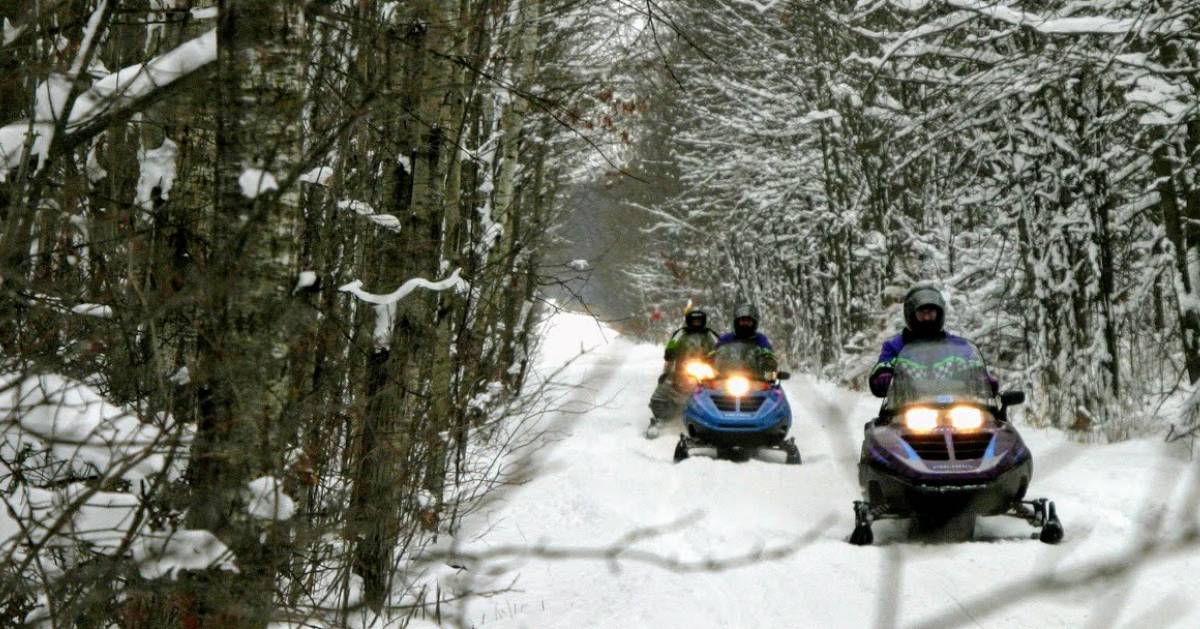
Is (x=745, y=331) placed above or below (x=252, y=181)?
below

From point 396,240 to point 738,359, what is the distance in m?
7.52

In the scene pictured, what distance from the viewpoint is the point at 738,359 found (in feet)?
43.3

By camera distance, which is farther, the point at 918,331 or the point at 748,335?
the point at 748,335

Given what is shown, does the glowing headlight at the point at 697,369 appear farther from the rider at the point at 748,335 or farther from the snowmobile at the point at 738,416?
the snowmobile at the point at 738,416

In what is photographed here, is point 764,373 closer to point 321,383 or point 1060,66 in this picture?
point 1060,66

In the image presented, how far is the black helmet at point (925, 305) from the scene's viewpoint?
27.5 ft

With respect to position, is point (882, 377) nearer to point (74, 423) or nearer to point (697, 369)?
point (697, 369)

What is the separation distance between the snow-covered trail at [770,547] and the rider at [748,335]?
1.89 m

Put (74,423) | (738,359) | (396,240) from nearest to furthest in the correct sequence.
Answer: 1. (74,423)
2. (396,240)
3. (738,359)

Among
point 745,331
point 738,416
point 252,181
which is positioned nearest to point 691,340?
point 745,331

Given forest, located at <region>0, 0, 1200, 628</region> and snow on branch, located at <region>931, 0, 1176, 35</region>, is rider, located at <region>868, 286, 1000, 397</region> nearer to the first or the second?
forest, located at <region>0, 0, 1200, 628</region>

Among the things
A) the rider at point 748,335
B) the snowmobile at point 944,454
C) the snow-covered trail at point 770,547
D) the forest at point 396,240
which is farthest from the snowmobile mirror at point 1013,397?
the rider at point 748,335

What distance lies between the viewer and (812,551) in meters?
7.46

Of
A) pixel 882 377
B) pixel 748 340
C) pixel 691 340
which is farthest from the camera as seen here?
pixel 691 340
